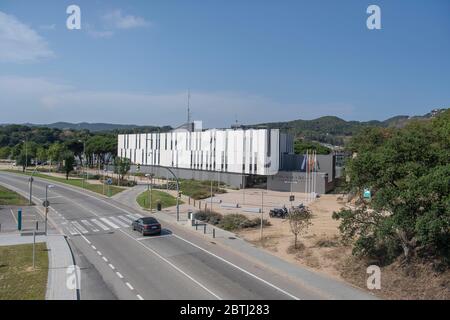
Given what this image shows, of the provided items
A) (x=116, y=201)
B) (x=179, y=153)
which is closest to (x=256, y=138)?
(x=179, y=153)

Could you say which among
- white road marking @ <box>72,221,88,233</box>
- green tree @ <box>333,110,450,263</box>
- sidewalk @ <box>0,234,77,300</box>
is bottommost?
white road marking @ <box>72,221,88,233</box>

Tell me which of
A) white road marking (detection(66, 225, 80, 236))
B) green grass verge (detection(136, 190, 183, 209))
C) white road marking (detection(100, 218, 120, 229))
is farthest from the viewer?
green grass verge (detection(136, 190, 183, 209))

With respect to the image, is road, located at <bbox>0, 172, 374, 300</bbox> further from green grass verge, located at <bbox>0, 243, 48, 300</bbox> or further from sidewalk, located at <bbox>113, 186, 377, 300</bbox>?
green grass verge, located at <bbox>0, 243, 48, 300</bbox>

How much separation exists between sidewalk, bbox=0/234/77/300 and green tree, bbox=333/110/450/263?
47.0 ft

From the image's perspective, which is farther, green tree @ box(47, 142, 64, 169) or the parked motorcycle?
green tree @ box(47, 142, 64, 169)

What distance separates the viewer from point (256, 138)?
241ft

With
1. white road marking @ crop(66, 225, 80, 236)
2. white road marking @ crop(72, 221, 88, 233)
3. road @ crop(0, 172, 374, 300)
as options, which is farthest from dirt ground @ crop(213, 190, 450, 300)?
white road marking @ crop(66, 225, 80, 236)

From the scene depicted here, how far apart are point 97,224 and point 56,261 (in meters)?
12.5

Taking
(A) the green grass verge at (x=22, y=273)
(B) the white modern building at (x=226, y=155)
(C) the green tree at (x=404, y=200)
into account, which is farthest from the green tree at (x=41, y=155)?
(C) the green tree at (x=404, y=200)

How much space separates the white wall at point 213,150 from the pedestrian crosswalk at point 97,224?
3872 cm

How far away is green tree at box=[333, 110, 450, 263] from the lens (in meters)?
17.6

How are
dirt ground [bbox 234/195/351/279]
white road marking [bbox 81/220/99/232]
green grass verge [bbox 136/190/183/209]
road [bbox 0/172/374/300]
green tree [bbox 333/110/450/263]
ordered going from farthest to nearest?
green grass verge [bbox 136/190/183/209], white road marking [bbox 81/220/99/232], dirt ground [bbox 234/195/351/279], road [bbox 0/172/374/300], green tree [bbox 333/110/450/263]

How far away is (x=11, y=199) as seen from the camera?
46.9m
